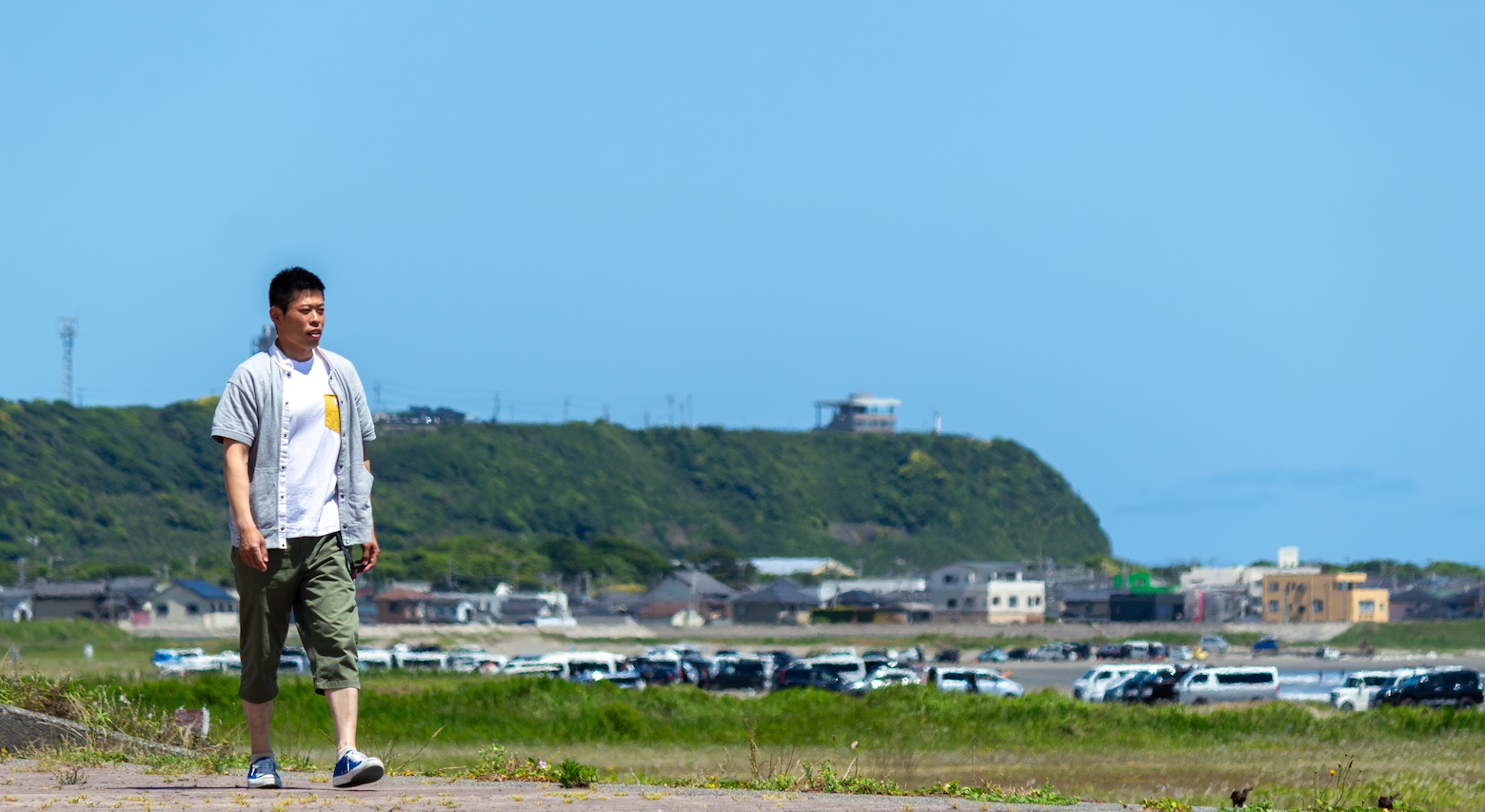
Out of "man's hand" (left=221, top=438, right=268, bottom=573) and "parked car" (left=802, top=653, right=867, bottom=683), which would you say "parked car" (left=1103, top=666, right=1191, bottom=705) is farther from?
"man's hand" (left=221, top=438, right=268, bottom=573)

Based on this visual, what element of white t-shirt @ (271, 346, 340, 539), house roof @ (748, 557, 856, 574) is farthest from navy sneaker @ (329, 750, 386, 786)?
house roof @ (748, 557, 856, 574)

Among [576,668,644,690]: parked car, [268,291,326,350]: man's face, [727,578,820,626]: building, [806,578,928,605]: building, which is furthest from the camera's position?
[806,578,928,605]: building

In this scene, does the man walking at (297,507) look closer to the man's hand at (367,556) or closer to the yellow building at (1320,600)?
the man's hand at (367,556)

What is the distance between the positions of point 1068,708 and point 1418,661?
47023mm

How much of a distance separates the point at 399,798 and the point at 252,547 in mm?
1022

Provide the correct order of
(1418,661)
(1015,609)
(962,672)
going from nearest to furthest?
1. (962,672)
2. (1418,661)
3. (1015,609)

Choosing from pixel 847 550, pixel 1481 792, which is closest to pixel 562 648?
pixel 1481 792

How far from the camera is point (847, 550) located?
170 m

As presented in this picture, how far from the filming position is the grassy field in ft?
49.7

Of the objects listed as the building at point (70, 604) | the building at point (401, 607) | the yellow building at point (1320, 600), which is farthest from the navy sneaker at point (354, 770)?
the yellow building at point (1320, 600)

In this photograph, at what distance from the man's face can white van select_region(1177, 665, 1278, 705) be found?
35.3 meters

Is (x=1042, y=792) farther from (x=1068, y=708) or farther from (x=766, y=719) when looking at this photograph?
(x=1068, y=708)

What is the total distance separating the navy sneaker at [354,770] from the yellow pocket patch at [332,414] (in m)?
1.19

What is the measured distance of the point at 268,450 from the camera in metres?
6.07
